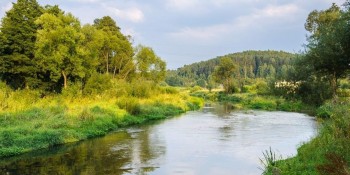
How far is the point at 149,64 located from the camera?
2408 inches

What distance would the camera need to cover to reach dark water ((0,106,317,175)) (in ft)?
51.9

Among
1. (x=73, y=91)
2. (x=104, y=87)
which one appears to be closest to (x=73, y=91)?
(x=73, y=91)

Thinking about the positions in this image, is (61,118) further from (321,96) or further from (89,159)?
(321,96)

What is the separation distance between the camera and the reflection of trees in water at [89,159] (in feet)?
51.0

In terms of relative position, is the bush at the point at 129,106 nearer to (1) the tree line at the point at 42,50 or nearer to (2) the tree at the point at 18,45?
(1) the tree line at the point at 42,50

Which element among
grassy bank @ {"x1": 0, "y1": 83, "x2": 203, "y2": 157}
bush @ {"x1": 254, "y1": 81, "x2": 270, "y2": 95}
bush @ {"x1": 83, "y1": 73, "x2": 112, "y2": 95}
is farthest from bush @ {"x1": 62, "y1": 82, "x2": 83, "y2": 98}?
bush @ {"x1": 254, "y1": 81, "x2": 270, "y2": 95}

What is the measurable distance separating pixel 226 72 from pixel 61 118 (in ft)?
256

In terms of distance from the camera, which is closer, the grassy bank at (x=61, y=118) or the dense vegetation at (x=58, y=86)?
the grassy bank at (x=61, y=118)

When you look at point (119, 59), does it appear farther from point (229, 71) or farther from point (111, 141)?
point (229, 71)

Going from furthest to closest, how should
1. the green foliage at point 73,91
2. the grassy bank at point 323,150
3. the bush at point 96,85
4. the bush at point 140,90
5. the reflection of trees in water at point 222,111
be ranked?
the bush at point 140,90, the reflection of trees in water at point 222,111, the bush at point 96,85, the green foliage at point 73,91, the grassy bank at point 323,150

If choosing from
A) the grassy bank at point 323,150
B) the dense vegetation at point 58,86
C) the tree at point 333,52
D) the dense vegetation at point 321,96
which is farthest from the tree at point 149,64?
the grassy bank at point 323,150

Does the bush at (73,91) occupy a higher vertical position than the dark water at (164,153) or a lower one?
higher

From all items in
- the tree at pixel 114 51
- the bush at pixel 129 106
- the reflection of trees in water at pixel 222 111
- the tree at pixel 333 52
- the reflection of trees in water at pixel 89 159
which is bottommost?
the reflection of trees in water at pixel 89 159

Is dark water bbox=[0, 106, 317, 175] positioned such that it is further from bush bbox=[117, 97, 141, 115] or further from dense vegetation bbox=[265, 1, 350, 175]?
bush bbox=[117, 97, 141, 115]
